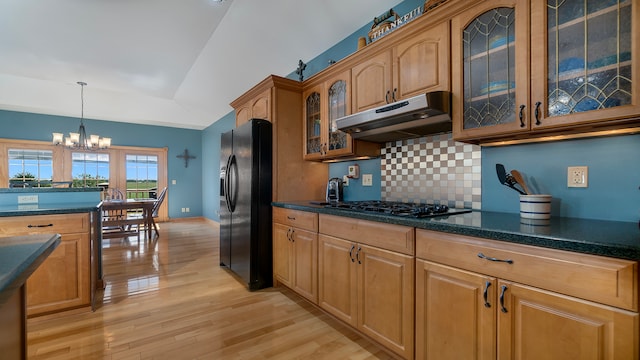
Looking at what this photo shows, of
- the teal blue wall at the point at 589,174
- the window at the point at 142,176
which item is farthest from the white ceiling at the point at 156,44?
the teal blue wall at the point at 589,174

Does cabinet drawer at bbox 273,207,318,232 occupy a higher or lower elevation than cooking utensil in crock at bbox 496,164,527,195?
lower

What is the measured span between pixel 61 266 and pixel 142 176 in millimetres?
5535

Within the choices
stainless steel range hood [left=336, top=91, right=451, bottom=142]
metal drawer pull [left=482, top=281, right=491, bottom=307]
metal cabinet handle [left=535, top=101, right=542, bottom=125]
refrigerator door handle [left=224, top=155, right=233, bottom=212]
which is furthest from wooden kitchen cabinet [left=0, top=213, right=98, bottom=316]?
metal cabinet handle [left=535, top=101, right=542, bottom=125]

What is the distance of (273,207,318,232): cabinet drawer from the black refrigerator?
0.48ft

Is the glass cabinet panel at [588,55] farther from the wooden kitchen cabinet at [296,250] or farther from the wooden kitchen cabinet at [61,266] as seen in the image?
the wooden kitchen cabinet at [61,266]

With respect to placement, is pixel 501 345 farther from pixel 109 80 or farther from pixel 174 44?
pixel 109 80

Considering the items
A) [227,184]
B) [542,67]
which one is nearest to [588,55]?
[542,67]

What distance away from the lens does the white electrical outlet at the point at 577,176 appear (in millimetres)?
1444

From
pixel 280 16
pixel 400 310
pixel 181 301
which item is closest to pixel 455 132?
pixel 400 310

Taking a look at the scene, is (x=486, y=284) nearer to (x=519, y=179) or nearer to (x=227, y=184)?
(x=519, y=179)

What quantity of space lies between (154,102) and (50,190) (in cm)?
428

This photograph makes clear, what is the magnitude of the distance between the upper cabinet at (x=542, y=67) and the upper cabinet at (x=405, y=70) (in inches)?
3.1

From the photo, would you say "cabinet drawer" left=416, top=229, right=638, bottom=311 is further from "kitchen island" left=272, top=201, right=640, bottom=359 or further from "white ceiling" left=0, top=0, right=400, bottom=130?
"white ceiling" left=0, top=0, right=400, bottom=130

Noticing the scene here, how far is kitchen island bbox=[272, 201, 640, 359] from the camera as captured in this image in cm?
93
